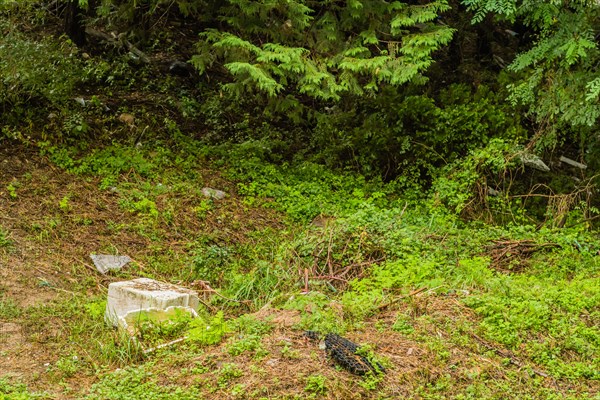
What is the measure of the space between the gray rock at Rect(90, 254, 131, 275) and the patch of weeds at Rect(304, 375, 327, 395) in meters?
2.99

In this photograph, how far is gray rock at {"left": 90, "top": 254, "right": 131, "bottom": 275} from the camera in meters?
6.65

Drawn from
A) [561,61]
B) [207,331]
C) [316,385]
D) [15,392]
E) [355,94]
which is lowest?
[15,392]

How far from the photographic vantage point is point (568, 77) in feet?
24.4

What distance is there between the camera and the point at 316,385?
4.28m

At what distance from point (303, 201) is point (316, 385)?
427cm

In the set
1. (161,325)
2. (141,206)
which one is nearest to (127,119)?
(141,206)

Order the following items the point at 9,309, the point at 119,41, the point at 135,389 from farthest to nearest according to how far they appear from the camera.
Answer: the point at 119,41 → the point at 9,309 → the point at 135,389

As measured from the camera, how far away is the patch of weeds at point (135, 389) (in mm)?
4258

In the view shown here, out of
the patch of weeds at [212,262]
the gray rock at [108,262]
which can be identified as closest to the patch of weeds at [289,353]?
the patch of weeds at [212,262]

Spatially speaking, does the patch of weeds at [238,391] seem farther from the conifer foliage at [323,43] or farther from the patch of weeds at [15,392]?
the conifer foliage at [323,43]

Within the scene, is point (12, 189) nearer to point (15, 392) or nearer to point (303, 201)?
point (303, 201)

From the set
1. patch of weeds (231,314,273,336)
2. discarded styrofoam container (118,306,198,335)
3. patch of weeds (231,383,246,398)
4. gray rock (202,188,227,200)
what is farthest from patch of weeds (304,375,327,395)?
gray rock (202,188,227,200)

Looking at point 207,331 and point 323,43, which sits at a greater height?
point 323,43

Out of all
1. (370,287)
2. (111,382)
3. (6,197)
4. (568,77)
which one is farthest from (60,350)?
(568,77)
